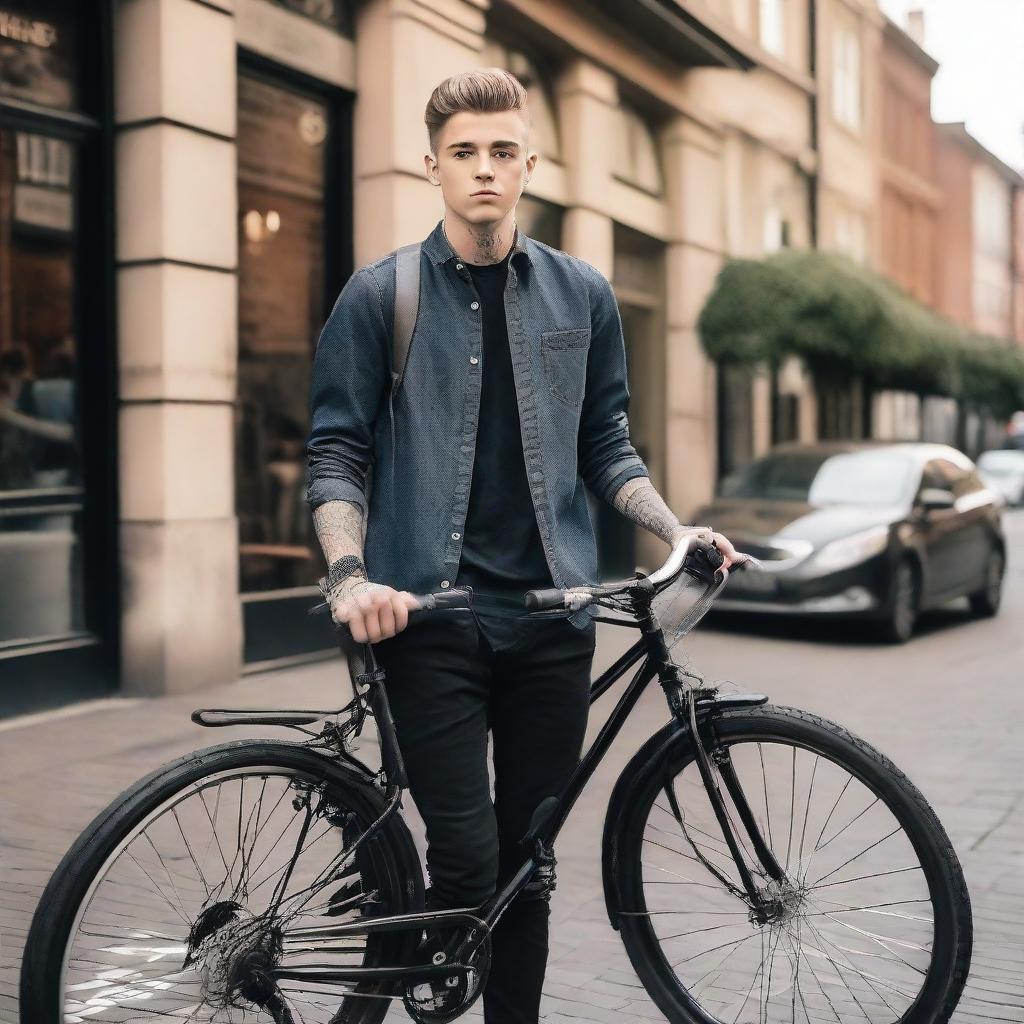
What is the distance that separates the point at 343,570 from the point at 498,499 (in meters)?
0.33

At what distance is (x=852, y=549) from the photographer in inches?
416

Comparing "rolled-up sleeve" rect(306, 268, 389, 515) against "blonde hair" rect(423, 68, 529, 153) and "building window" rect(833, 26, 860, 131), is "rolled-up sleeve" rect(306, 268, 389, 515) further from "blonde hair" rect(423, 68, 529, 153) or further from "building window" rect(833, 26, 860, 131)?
"building window" rect(833, 26, 860, 131)

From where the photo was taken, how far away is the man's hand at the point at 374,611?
8.12ft

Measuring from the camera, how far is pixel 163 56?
7859 mm

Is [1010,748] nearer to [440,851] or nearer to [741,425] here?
[440,851]

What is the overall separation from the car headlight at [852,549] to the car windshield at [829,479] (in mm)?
680

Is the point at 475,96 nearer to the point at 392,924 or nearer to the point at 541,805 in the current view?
the point at 541,805

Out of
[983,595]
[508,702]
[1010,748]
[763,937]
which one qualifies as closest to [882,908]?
[763,937]

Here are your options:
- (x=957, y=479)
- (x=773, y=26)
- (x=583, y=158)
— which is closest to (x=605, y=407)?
(x=957, y=479)

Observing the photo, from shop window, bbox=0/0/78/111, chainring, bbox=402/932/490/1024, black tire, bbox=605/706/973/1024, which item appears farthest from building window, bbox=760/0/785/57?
chainring, bbox=402/932/490/1024

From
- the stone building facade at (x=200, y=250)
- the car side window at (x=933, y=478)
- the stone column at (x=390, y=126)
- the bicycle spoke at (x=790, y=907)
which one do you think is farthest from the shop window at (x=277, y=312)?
the bicycle spoke at (x=790, y=907)

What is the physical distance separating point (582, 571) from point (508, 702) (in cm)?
28

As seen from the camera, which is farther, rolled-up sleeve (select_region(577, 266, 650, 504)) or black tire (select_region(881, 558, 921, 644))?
black tire (select_region(881, 558, 921, 644))

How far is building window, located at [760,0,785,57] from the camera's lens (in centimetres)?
1908
